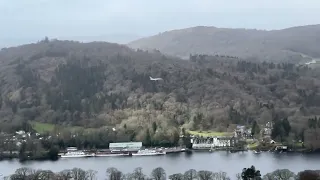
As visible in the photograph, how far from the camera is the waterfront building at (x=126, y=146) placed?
87.4 feet

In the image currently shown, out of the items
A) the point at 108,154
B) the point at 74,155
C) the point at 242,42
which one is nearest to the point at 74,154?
the point at 74,155

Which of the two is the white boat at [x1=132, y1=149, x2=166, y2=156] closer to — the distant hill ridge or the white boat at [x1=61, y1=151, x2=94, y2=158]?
the white boat at [x1=61, y1=151, x2=94, y2=158]

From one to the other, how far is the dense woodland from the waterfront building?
60cm

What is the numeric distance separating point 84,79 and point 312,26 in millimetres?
48687

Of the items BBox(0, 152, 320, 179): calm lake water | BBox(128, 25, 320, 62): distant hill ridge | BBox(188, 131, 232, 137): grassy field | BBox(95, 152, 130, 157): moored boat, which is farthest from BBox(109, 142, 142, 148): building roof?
BBox(128, 25, 320, 62): distant hill ridge

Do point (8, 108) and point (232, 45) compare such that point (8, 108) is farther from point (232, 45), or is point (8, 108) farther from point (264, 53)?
point (232, 45)

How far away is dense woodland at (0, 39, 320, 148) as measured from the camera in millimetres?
29719

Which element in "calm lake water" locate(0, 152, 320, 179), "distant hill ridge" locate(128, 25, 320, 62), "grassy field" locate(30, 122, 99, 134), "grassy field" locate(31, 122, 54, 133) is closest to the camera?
"calm lake water" locate(0, 152, 320, 179)

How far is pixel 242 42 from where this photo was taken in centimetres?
7206

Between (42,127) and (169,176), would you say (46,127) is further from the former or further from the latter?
(169,176)

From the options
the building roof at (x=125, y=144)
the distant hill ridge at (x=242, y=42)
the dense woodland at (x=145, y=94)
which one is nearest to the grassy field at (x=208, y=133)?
the dense woodland at (x=145, y=94)

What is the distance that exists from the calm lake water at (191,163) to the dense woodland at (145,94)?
A: 2845 millimetres

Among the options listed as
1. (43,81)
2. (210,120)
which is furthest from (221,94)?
(43,81)

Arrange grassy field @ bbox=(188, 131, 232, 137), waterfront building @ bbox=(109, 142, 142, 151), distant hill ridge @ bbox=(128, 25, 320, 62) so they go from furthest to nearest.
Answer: distant hill ridge @ bbox=(128, 25, 320, 62), grassy field @ bbox=(188, 131, 232, 137), waterfront building @ bbox=(109, 142, 142, 151)
